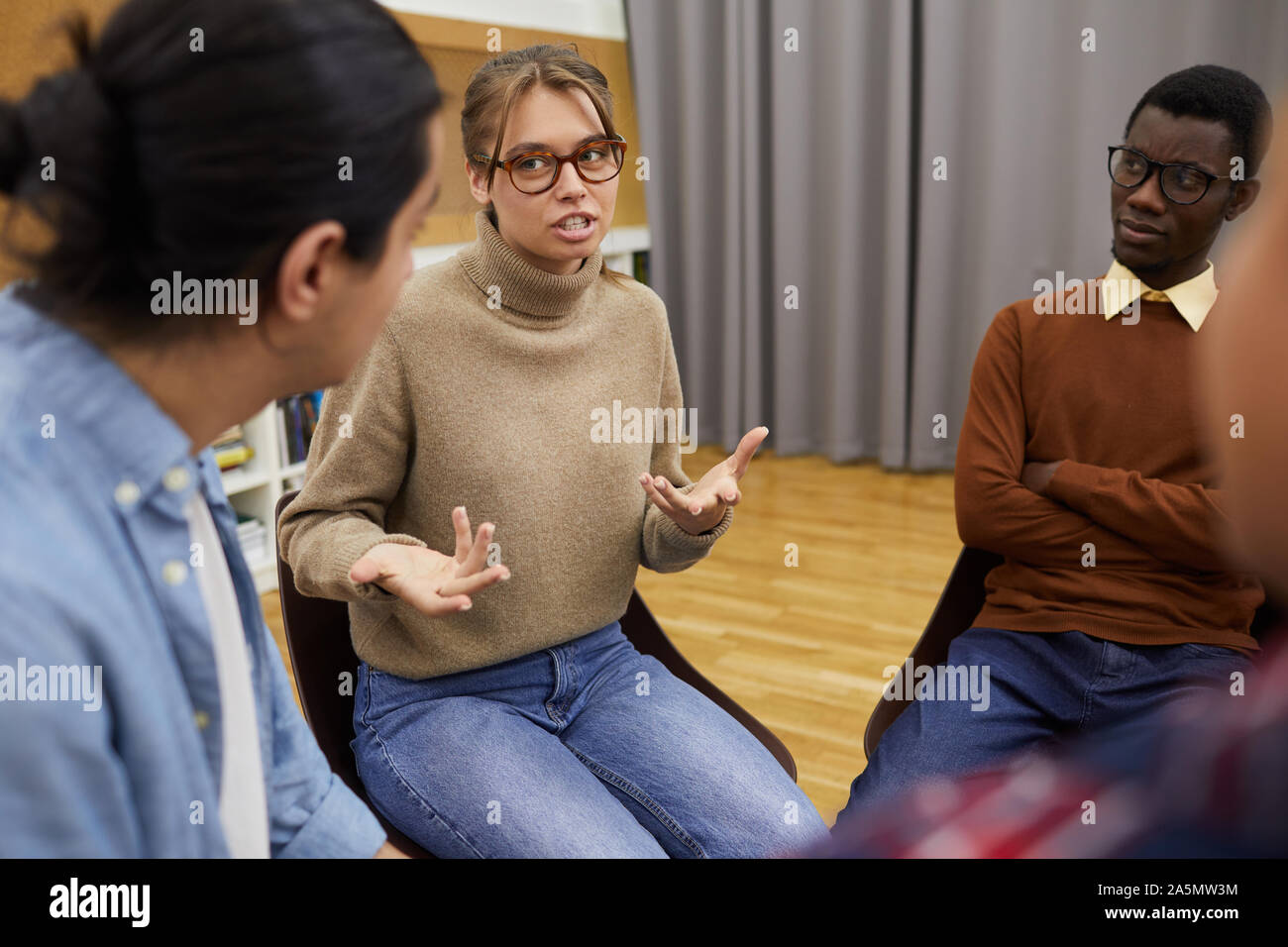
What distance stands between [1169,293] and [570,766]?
3.79ft

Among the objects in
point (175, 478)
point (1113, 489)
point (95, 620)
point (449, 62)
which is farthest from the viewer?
point (449, 62)

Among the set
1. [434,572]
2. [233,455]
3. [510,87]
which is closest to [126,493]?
[434,572]

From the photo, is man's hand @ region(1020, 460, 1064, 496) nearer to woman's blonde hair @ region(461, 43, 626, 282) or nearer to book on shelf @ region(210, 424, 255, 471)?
woman's blonde hair @ region(461, 43, 626, 282)

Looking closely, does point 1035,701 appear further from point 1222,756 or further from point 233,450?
point 233,450

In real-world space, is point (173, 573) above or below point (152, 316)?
below

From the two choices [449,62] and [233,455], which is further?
[449,62]

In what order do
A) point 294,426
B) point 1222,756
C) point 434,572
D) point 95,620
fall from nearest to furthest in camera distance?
point 1222,756
point 95,620
point 434,572
point 294,426

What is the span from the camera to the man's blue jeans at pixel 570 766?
1193 mm

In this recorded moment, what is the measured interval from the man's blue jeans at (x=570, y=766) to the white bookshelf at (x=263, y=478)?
1.95 meters

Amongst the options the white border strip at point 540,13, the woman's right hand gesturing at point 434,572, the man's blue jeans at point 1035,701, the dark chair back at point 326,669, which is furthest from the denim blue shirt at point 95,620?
the white border strip at point 540,13

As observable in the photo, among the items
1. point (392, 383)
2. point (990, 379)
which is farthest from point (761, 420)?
point (392, 383)

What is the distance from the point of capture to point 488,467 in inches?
53.2

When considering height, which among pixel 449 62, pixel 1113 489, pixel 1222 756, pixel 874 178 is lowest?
pixel 1113 489
